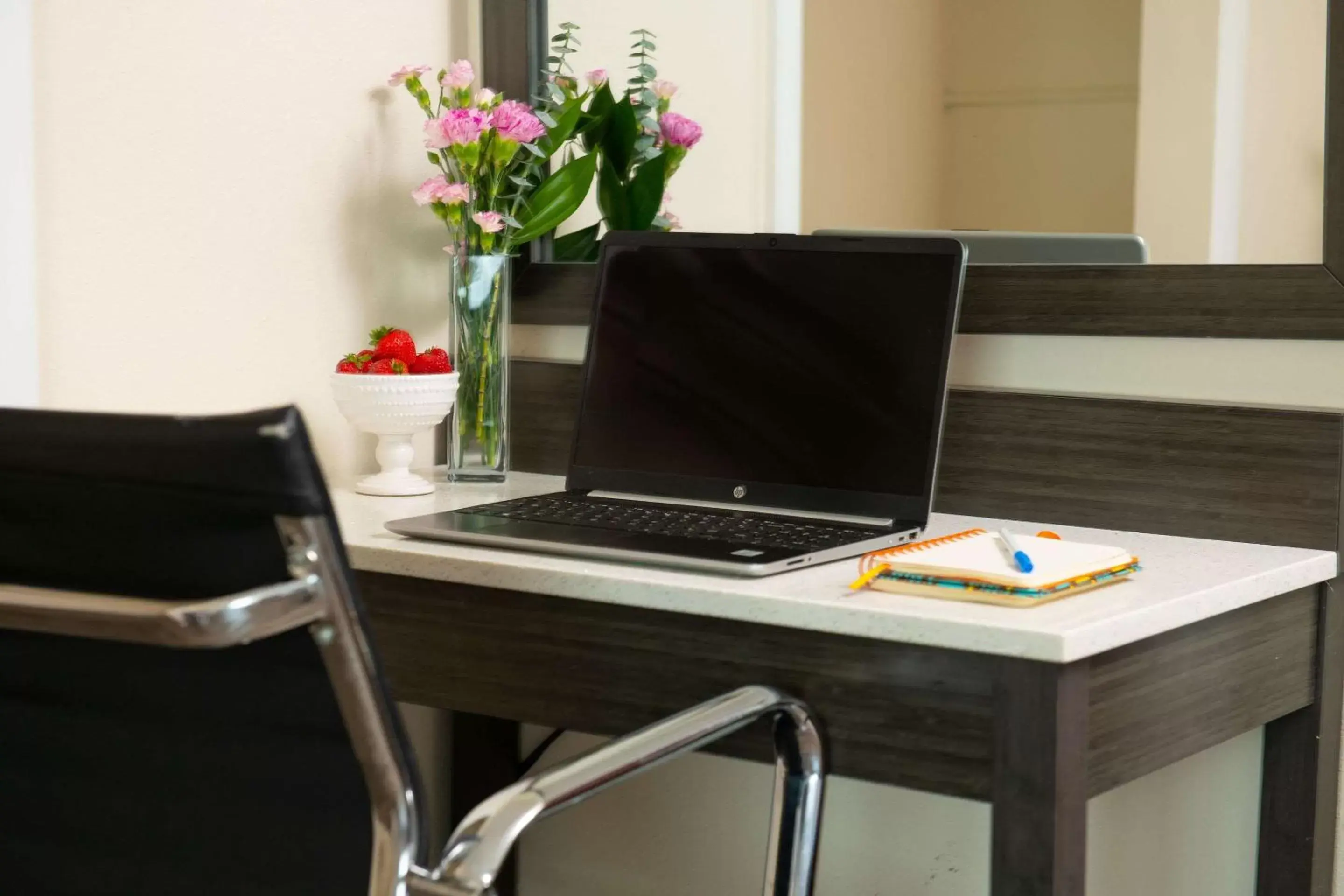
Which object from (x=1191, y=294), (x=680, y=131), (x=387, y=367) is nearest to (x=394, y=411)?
(x=387, y=367)

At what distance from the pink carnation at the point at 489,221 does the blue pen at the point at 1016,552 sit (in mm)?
705

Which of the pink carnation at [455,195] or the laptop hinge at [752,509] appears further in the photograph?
the pink carnation at [455,195]

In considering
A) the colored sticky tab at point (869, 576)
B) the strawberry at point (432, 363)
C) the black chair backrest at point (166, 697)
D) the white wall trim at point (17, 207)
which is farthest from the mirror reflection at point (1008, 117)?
the black chair backrest at point (166, 697)

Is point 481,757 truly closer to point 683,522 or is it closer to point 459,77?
point 683,522

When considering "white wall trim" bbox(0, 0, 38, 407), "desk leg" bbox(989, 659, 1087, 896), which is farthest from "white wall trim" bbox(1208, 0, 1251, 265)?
"white wall trim" bbox(0, 0, 38, 407)

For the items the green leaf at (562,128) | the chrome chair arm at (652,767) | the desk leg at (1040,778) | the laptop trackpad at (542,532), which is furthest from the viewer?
the green leaf at (562,128)

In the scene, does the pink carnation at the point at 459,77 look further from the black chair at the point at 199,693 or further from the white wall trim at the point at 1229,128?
the black chair at the point at 199,693

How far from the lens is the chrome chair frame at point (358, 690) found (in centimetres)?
74

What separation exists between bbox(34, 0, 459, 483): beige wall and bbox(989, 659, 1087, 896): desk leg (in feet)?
3.04

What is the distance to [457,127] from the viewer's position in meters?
1.63

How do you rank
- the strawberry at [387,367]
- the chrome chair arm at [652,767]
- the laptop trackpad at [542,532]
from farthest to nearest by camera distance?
the strawberry at [387,367] < the laptop trackpad at [542,532] < the chrome chair arm at [652,767]

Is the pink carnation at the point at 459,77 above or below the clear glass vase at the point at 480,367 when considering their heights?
above

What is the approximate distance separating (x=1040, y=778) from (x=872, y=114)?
773 mm

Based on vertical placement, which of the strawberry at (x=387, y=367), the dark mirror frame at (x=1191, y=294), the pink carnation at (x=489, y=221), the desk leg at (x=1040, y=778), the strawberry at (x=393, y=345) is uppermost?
the pink carnation at (x=489, y=221)
